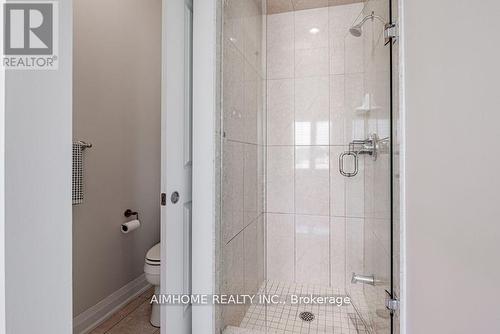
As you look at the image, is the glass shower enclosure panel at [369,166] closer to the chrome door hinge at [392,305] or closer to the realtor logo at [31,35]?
the chrome door hinge at [392,305]

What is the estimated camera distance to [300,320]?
5.72 feet

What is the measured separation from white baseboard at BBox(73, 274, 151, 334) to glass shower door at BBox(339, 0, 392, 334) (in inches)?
68.3

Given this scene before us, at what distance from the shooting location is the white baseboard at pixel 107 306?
1.75m

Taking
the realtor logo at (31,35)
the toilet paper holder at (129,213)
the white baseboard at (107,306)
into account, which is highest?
the realtor logo at (31,35)

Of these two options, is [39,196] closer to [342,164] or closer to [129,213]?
[129,213]

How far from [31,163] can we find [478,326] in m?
1.46

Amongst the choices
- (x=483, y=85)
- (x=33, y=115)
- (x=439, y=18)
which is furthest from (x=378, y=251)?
(x=33, y=115)

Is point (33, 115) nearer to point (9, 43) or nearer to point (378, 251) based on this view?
point (9, 43)

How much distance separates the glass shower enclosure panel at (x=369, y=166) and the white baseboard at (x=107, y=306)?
173 cm

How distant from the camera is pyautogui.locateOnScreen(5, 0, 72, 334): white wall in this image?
0.57 metres

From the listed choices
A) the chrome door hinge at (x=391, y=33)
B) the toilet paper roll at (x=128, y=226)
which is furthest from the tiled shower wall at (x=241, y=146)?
the toilet paper roll at (x=128, y=226)

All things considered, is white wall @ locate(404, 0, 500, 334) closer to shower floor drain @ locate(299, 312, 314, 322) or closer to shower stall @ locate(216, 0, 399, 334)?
shower stall @ locate(216, 0, 399, 334)

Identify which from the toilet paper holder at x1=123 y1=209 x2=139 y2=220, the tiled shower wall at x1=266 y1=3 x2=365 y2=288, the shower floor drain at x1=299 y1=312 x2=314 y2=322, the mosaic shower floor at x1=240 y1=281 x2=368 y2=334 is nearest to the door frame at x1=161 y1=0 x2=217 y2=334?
the mosaic shower floor at x1=240 y1=281 x2=368 y2=334

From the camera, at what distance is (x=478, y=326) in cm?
95
